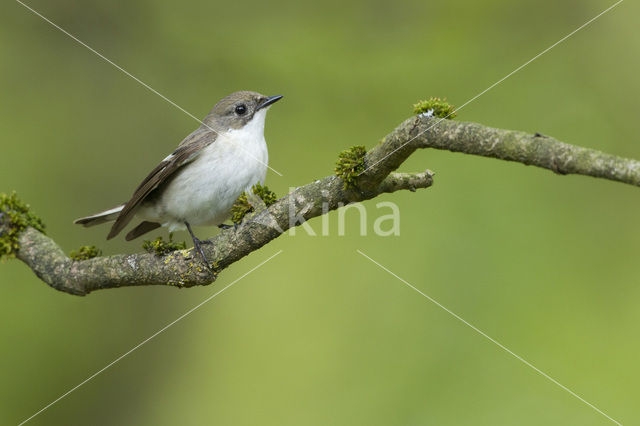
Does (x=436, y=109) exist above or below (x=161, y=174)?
below

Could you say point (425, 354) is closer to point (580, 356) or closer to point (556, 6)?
point (580, 356)

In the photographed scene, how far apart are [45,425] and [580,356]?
20.0 ft

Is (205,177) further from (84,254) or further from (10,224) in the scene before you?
(10,224)

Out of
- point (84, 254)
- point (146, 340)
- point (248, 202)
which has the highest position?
Answer: point (248, 202)

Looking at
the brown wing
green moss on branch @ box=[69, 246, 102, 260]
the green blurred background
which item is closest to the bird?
the brown wing

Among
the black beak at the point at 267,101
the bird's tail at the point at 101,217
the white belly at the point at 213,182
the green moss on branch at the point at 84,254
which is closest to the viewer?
the green moss on branch at the point at 84,254

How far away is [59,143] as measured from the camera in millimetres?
8609

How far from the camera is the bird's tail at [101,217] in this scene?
6.12 m

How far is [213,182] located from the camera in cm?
563

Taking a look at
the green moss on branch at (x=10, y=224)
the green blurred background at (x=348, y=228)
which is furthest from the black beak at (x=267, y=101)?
the green moss on branch at (x=10, y=224)

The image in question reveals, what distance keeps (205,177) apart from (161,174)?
0.46 metres

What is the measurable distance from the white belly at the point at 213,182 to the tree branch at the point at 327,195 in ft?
3.07

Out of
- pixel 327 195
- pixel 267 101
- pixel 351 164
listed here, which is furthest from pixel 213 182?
pixel 351 164

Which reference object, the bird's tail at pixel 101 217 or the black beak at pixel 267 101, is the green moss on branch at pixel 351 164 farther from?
the bird's tail at pixel 101 217
